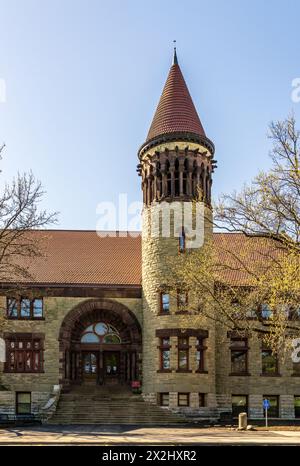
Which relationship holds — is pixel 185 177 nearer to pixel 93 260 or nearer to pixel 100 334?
pixel 93 260

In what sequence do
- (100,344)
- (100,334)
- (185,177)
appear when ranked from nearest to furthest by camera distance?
(185,177) < (100,344) < (100,334)

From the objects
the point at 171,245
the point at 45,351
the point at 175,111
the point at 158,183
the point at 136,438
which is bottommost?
the point at 136,438

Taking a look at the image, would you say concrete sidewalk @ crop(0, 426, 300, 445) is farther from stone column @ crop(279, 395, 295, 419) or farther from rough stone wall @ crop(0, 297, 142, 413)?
stone column @ crop(279, 395, 295, 419)

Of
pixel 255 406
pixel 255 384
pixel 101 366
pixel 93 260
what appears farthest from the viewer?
pixel 93 260

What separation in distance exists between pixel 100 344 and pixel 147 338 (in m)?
3.24

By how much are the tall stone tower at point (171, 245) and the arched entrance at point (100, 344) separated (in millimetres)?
1041

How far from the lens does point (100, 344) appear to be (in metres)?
31.6

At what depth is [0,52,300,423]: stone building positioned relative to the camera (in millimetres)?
28891

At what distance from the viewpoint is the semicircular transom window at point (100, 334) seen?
31781mm

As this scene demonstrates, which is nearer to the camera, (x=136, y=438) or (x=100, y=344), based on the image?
(x=136, y=438)

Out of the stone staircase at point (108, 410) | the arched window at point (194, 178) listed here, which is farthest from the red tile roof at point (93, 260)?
the stone staircase at point (108, 410)

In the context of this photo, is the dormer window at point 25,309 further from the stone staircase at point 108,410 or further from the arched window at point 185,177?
the arched window at point 185,177

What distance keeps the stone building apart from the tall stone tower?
2.2 inches

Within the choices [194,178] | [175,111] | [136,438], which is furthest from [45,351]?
[175,111]
